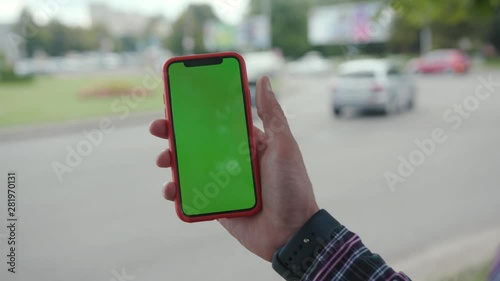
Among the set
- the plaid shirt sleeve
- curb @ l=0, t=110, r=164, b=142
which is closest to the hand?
the plaid shirt sleeve

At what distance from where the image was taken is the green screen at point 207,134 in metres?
1.12

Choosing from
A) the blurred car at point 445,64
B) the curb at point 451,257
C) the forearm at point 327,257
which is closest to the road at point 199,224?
the curb at point 451,257

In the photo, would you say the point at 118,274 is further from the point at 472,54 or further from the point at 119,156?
the point at 472,54

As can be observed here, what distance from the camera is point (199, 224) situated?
375cm

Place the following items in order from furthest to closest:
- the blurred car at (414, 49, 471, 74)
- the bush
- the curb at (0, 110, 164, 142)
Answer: the blurred car at (414, 49, 471, 74)
the bush
the curb at (0, 110, 164, 142)

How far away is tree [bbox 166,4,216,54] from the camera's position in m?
8.92

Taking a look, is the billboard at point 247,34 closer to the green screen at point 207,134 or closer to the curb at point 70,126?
the curb at point 70,126

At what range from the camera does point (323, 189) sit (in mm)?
5031

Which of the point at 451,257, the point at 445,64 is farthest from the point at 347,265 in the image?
the point at 445,64

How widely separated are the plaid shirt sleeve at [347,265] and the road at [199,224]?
0.92m

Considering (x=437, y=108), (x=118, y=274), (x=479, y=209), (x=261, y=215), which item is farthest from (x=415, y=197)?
(x=437, y=108)

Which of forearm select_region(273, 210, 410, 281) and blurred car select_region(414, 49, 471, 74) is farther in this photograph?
blurred car select_region(414, 49, 471, 74)

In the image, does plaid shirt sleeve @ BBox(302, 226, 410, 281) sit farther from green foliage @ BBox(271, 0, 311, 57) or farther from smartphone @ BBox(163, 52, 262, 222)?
green foliage @ BBox(271, 0, 311, 57)

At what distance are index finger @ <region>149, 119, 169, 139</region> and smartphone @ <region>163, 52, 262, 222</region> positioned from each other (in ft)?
0.04
